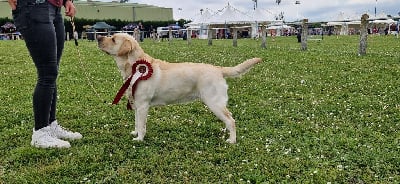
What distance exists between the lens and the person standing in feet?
15.3

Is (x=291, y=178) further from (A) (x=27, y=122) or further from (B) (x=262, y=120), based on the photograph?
(A) (x=27, y=122)

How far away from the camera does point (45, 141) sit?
508 cm

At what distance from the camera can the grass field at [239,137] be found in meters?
4.32

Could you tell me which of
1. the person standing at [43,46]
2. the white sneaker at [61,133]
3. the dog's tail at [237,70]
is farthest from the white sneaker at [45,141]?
the dog's tail at [237,70]

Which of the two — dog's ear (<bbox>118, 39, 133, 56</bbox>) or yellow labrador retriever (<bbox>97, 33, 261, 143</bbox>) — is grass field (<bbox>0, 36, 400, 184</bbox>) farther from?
dog's ear (<bbox>118, 39, 133, 56</bbox>)

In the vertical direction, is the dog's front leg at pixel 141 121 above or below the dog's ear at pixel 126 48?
below

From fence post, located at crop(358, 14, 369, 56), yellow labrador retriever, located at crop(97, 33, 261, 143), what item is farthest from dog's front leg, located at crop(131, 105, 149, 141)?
fence post, located at crop(358, 14, 369, 56)

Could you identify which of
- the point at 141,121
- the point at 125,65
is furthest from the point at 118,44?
the point at 141,121

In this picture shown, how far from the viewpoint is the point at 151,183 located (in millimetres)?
4117

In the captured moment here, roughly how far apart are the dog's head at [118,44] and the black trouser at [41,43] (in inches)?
25.4

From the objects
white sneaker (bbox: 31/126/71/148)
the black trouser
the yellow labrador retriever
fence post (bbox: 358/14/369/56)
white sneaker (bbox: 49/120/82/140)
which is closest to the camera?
the black trouser

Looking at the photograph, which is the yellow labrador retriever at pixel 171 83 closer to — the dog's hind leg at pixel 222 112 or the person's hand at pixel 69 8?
the dog's hind leg at pixel 222 112

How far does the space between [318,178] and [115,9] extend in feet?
262

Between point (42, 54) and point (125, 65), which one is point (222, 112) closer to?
point (125, 65)
